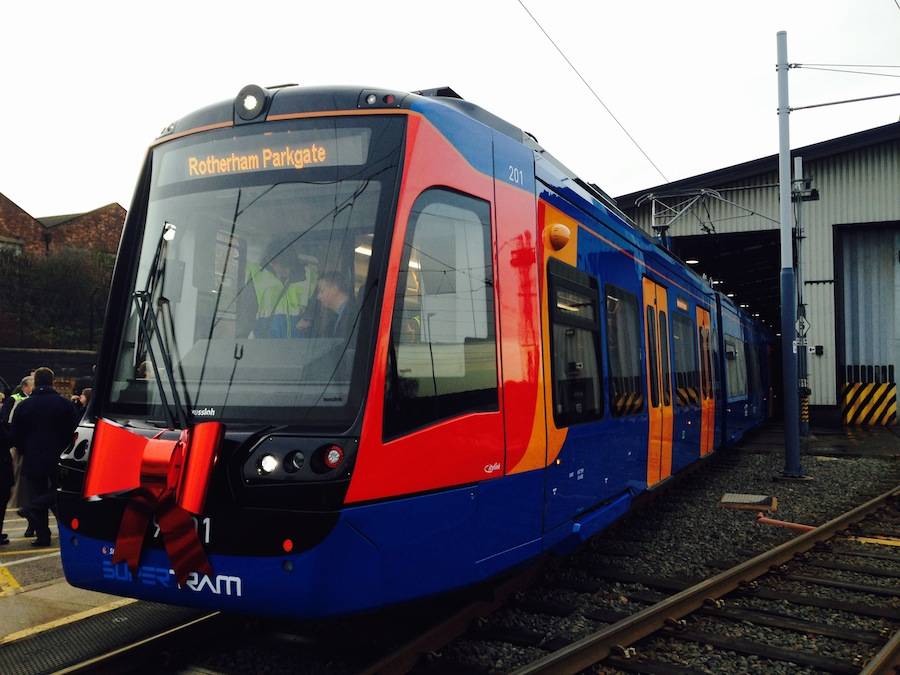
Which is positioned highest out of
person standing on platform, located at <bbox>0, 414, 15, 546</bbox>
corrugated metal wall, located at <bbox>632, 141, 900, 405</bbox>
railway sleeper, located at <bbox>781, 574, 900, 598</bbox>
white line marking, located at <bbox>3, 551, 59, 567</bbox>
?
corrugated metal wall, located at <bbox>632, 141, 900, 405</bbox>

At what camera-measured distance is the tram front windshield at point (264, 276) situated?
3910 mm

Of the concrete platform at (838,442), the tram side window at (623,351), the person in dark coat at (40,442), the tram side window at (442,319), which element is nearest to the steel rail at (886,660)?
the tram side window at (442,319)

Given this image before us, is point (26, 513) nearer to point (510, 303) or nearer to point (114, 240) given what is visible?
point (510, 303)

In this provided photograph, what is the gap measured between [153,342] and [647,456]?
5.06 m

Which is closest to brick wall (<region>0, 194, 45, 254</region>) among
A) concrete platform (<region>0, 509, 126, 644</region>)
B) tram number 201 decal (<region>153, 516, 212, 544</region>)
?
concrete platform (<region>0, 509, 126, 644</region>)

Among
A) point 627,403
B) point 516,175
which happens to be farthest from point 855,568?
point 516,175

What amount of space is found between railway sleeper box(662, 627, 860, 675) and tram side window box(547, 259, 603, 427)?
154 centimetres

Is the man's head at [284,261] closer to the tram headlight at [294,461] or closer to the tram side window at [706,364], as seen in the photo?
the tram headlight at [294,461]

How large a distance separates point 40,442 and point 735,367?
40.3 ft

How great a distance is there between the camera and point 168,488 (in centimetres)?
370

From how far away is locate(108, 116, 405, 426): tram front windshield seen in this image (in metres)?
3.91

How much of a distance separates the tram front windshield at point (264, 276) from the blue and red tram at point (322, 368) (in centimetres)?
1

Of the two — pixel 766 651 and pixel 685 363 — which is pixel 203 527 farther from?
pixel 685 363

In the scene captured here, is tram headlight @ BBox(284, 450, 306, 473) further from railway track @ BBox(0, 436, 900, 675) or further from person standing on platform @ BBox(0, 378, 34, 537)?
person standing on platform @ BBox(0, 378, 34, 537)
